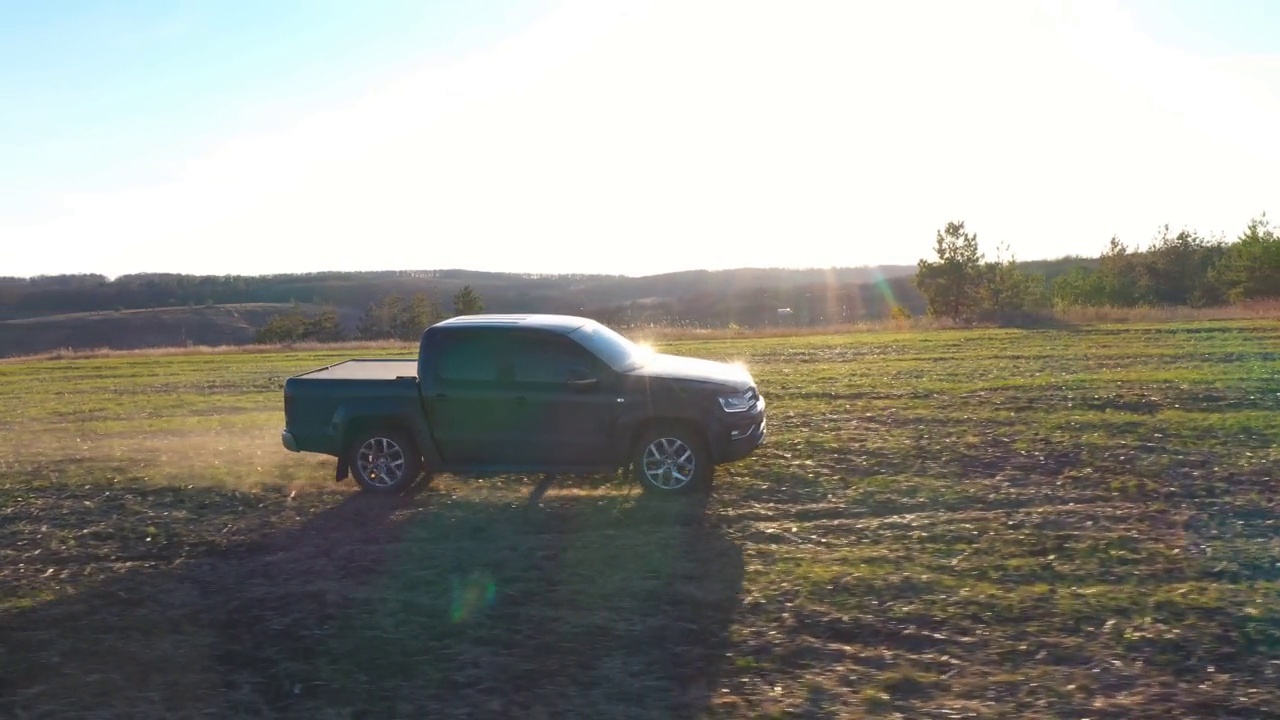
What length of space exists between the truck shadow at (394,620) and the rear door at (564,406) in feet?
2.41

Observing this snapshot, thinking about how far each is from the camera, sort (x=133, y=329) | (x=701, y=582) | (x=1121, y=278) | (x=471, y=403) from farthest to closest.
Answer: (x=133, y=329), (x=1121, y=278), (x=471, y=403), (x=701, y=582)

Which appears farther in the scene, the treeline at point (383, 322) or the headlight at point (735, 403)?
the treeline at point (383, 322)

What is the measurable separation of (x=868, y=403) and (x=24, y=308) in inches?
5743

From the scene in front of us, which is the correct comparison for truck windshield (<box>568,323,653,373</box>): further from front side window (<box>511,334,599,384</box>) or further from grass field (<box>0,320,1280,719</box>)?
grass field (<box>0,320,1280,719</box>)

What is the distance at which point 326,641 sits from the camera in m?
7.52

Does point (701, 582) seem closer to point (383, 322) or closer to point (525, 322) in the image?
point (525, 322)

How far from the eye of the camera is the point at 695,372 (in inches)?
476

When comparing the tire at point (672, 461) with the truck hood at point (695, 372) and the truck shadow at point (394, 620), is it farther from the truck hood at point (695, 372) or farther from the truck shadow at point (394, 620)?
the truck hood at point (695, 372)

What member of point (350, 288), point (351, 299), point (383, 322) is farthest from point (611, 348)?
point (350, 288)

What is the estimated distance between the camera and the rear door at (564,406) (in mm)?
11734

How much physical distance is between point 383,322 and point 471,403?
63.9 m

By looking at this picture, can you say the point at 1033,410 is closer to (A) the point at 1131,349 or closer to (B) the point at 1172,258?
(A) the point at 1131,349

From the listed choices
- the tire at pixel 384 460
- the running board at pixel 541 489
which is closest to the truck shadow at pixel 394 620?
the running board at pixel 541 489

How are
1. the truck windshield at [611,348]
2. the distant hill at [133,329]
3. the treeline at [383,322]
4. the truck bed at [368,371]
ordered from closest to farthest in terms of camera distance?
the truck windshield at [611,348]
the truck bed at [368,371]
the treeline at [383,322]
the distant hill at [133,329]
